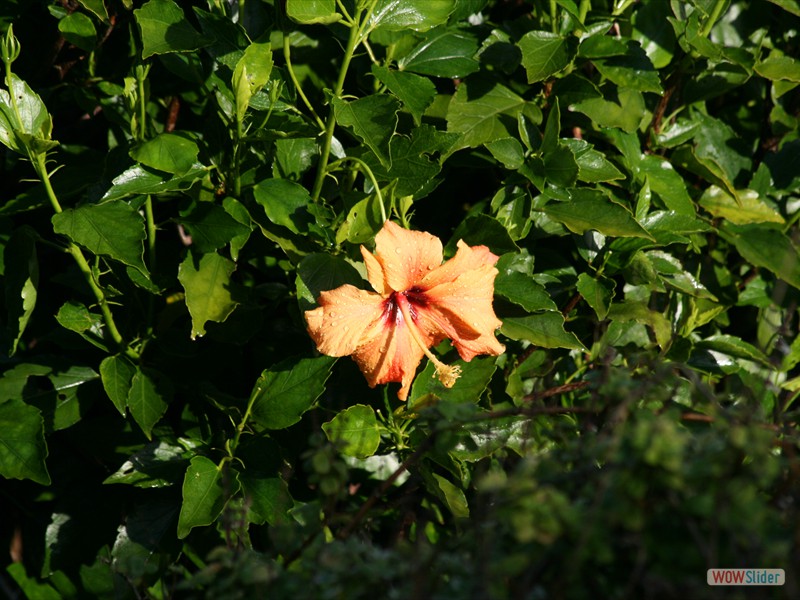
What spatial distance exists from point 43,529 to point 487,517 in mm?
1612

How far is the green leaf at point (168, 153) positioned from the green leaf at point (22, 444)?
58 centimetres

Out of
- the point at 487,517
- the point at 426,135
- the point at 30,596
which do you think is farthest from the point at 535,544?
the point at 30,596

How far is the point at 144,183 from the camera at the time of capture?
1.84 metres

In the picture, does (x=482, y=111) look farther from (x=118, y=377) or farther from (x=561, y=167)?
(x=118, y=377)

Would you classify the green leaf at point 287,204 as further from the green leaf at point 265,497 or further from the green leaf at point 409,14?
the green leaf at point 265,497

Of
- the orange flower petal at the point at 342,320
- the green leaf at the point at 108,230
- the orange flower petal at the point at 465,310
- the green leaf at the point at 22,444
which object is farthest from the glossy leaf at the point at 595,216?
the green leaf at the point at 22,444

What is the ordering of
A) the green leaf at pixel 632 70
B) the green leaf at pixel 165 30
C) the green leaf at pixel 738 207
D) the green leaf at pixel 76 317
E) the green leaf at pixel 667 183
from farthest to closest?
the green leaf at pixel 738 207, the green leaf at pixel 667 183, the green leaf at pixel 632 70, the green leaf at pixel 76 317, the green leaf at pixel 165 30

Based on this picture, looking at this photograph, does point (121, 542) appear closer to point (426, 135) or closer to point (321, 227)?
point (321, 227)

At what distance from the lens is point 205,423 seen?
2.15m

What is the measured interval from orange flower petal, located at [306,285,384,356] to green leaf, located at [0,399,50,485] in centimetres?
65

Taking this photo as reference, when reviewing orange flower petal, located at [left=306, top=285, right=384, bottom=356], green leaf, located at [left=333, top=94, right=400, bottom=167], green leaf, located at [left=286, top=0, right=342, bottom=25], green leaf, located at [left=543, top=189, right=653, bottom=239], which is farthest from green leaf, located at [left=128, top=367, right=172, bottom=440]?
green leaf, located at [left=543, top=189, right=653, bottom=239]

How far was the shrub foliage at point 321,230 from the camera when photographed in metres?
1.86

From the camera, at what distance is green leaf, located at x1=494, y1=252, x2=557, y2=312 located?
6.35 ft

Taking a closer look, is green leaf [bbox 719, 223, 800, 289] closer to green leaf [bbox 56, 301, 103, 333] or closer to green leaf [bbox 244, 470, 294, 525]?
green leaf [bbox 244, 470, 294, 525]
